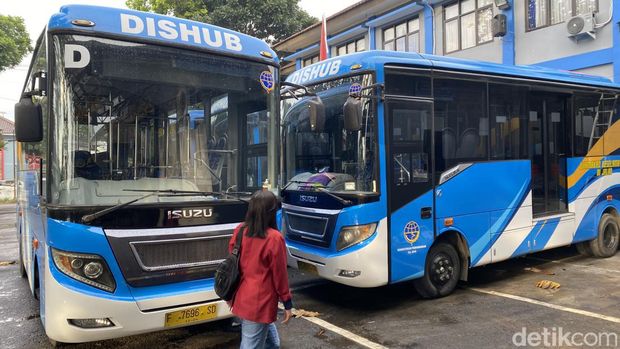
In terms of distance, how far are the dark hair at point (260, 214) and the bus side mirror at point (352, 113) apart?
92.1 inches

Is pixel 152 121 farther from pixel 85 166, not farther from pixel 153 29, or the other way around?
pixel 153 29

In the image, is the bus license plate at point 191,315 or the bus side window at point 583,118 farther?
the bus side window at point 583,118

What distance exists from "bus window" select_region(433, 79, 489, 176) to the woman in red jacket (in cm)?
340

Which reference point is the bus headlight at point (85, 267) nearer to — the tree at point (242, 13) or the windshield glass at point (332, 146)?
the windshield glass at point (332, 146)

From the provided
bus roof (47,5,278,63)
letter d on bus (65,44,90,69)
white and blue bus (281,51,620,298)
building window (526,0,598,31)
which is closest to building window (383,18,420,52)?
building window (526,0,598,31)

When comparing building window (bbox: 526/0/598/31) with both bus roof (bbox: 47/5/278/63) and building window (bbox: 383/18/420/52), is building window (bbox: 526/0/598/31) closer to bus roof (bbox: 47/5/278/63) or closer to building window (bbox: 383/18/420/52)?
building window (bbox: 383/18/420/52)

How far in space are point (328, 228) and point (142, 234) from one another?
95.1 inches

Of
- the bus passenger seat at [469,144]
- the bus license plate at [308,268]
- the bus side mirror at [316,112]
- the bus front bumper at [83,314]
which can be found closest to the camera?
the bus front bumper at [83,314]

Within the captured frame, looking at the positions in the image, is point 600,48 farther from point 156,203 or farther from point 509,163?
point 156,203

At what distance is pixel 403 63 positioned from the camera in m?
5.70

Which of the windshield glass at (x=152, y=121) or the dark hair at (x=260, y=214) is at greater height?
the windshield glass at (x=152, y=121)

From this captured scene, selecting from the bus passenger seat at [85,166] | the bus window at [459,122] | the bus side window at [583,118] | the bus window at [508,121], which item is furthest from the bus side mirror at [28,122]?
the bus side window at [583,118]

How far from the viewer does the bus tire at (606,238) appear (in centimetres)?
830

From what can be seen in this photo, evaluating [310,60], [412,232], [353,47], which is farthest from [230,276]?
[310,60]
